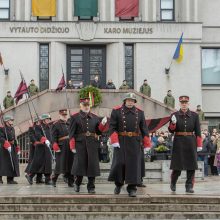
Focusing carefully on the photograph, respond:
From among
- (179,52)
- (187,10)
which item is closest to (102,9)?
(187,10)

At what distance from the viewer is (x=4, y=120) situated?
72.3 feet

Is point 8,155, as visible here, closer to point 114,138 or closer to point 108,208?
point 114,138

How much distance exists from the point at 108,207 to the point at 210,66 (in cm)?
2814

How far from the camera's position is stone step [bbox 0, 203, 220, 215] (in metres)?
15.0

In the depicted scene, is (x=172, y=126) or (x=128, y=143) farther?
(x=172, y=126)

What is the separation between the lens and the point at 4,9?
40594 millimetres

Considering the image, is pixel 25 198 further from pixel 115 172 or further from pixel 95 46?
pixel 95 46

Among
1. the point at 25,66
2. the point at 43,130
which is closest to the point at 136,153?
the point at 43,130

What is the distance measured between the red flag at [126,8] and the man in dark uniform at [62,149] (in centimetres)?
2080

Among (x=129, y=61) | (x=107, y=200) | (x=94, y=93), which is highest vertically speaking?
(x=129, y=61)

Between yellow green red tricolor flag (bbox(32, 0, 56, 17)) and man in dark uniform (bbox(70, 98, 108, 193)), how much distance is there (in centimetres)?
2288

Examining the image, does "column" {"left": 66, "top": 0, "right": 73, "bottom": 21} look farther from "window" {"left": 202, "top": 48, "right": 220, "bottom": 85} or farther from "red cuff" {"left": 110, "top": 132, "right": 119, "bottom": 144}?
"red cuff" {"left": 110, "top": 132, "right": 119, "bottom": 144}

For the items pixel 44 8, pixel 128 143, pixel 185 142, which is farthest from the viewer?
pixel 44 8

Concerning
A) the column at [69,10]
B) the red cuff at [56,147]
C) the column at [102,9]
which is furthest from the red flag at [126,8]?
the red cuff at [56,147]
